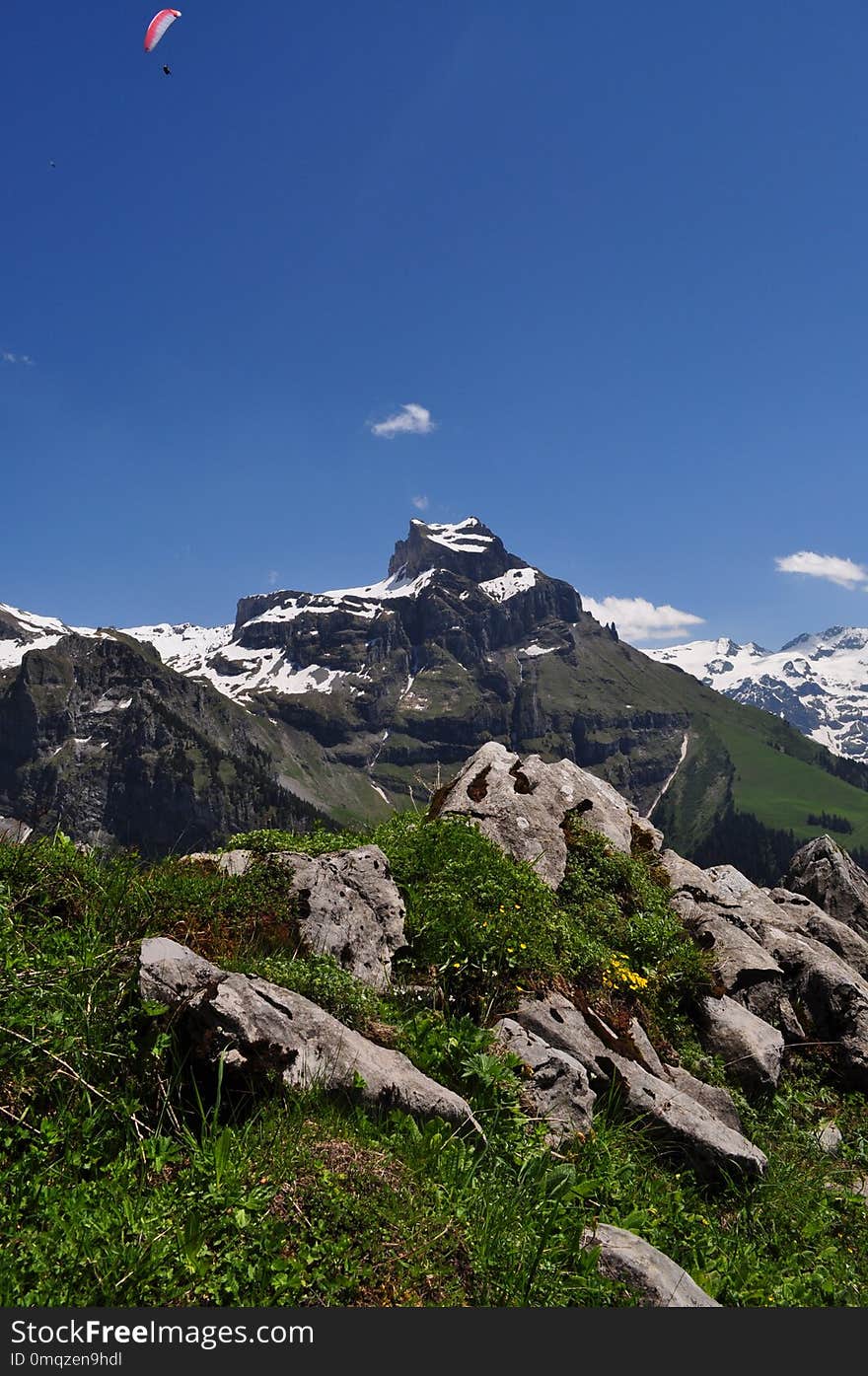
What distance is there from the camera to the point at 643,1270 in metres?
6.08

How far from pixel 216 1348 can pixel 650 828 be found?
18454mm

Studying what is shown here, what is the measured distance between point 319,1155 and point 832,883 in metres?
25.9

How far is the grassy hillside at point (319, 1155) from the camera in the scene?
5184 millimetres

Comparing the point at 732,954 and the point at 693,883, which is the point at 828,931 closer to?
the point at 693,883

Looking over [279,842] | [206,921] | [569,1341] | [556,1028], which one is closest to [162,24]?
[279,842]

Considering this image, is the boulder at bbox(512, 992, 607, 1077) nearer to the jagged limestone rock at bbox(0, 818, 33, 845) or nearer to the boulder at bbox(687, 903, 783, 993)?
the boulder at bbox(687, 903, 783, 993)

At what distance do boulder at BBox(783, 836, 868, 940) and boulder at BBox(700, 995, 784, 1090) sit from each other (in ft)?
44.5

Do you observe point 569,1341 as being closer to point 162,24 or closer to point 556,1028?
point 556,1028

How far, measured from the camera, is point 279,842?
514 inches

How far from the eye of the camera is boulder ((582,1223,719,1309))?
19.7ft

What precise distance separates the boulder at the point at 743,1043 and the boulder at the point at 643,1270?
23.7 ft

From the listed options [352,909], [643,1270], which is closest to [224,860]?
[352,909]

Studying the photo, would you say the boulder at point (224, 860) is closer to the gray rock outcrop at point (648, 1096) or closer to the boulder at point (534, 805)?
the gray rock outcrop at point (648, 1096)

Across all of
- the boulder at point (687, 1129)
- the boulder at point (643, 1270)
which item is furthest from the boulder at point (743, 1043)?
the boulder at point (643, 1270)
